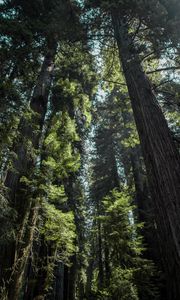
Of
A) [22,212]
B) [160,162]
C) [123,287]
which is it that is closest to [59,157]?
[22,212]

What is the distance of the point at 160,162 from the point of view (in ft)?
16.5

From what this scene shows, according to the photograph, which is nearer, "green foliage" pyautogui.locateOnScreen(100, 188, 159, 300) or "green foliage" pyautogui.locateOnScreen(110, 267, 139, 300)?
"green foliage" pyautogui.locateOnScreen(110, 267, 139, 300)

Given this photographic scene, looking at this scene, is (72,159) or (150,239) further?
(150,239)

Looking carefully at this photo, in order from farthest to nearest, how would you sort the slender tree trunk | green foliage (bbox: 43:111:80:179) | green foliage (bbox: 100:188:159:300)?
green foliage (bbox: 43:111:80:179) < green foliage (bbox: 100:188:159:300) < the slender tree trunk

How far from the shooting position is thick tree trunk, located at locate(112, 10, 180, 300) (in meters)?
4.21

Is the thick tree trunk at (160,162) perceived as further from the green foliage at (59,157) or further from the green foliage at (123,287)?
the green foliage at (123,287)

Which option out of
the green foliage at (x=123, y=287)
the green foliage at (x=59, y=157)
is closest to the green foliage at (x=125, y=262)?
the green foliage at (x=123, y=287)

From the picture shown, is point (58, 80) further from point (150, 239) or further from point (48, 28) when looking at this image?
point (150, 239)

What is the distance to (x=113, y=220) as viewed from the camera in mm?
7824

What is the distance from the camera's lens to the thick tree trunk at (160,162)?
4215mm

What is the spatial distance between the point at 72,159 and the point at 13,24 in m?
4.21

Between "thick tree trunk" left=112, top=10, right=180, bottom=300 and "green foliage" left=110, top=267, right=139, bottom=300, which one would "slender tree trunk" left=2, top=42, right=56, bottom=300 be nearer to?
"thick tree trunk" left=112, top=10, right=180, bottom=300

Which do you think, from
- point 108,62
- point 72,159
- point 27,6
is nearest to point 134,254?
point 72,159

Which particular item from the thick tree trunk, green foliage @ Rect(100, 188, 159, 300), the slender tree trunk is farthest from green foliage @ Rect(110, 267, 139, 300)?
the thick tree trunk
